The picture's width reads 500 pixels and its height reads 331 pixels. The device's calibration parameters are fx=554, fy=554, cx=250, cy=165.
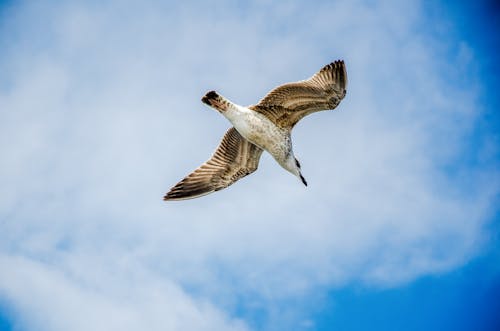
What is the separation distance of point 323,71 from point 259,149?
276cm

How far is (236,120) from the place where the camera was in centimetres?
1208

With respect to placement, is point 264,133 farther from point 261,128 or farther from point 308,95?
point 308,95

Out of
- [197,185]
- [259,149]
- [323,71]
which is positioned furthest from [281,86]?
[197,185]

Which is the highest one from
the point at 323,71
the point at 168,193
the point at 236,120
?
the point at 323,71

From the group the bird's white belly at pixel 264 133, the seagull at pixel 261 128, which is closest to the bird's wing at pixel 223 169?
the seagull at pixel 261 128

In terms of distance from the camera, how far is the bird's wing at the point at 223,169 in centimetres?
1334

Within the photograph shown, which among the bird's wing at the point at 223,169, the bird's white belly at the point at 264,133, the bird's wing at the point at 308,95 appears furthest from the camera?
the bird's wing at the point at 223,169

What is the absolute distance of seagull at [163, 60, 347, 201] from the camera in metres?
11.5

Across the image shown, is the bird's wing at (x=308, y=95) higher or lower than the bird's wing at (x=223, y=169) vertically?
higher

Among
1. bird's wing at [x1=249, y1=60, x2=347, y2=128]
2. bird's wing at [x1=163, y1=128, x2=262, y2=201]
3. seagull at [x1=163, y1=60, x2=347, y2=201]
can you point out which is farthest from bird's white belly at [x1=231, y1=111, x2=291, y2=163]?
bird's wing at [x1=163, y1=128, x2=262, y2=201]

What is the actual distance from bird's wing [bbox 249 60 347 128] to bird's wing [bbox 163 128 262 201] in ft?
4.79

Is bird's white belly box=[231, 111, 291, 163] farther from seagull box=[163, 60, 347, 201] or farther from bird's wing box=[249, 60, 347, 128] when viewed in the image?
bird's wing box=[249, 60, 347, 128]

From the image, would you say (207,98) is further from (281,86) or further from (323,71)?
(323,71)

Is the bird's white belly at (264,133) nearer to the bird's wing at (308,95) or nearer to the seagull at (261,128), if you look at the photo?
the seagull at (261,128)
